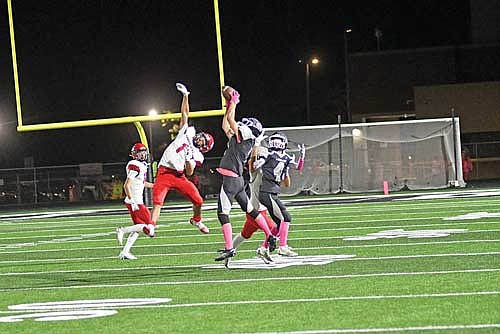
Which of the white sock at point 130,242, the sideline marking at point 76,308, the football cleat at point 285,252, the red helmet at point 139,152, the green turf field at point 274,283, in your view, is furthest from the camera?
the red helmet at point 139,152

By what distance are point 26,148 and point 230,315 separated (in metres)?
53.5

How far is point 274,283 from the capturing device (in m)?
9.11

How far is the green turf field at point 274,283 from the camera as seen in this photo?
704 cm

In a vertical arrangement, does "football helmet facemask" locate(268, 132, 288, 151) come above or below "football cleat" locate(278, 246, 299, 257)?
above

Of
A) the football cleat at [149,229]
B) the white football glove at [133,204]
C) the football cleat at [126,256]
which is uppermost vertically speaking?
the white football glove at [133,204]

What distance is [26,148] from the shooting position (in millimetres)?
59625

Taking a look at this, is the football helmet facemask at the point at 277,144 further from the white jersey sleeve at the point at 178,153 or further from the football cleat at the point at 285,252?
the white jersey sleeve at the point at 178,153

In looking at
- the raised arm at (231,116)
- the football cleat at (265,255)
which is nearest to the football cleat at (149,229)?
the football cleat at (265,255)

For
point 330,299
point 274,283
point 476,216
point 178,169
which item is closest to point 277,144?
point 178,169

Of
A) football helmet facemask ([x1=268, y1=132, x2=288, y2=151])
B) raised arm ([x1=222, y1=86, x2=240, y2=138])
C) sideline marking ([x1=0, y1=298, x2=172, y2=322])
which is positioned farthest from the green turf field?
raised arm ([x1=222, y1=86, x2=240, y2=138])

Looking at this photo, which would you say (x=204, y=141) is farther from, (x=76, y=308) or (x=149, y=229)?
(x=76, y=308)

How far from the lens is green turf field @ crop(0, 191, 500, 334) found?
7.04 metres

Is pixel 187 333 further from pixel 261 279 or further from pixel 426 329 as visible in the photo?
pixel 261 279

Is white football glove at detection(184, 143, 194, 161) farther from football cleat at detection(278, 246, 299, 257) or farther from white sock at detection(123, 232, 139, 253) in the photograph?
football cleat at detection(278, 246, 299, 257)
